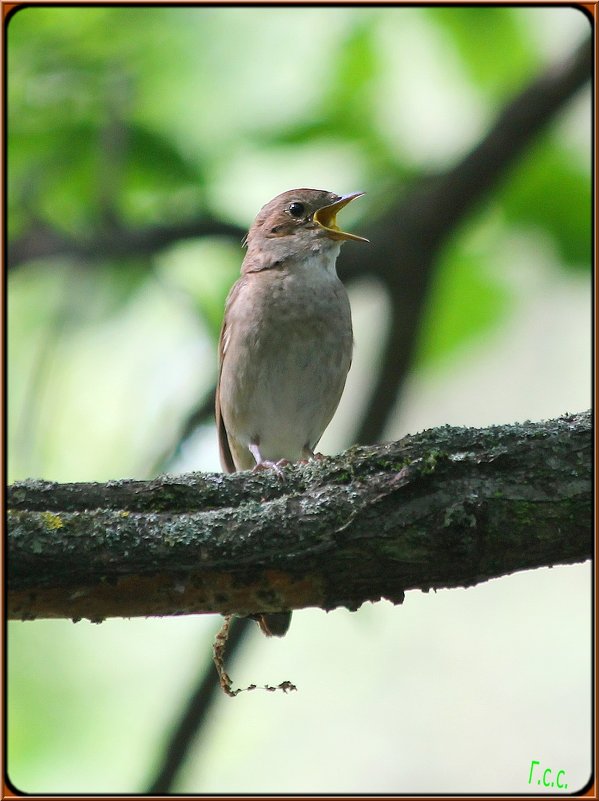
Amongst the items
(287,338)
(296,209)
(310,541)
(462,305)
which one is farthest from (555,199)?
(310,541)

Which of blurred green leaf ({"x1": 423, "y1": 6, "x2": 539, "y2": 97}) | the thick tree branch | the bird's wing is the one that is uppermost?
blurred green leaf ({"x1": 423, "y1": 6, "x2": 539, "y2": 97})

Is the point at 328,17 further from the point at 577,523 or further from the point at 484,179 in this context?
the point at 577,523

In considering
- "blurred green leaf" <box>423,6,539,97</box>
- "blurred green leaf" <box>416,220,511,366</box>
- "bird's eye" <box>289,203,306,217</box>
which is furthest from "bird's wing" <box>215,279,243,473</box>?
"blurred green leaf" <box>423,6,539,97</box>

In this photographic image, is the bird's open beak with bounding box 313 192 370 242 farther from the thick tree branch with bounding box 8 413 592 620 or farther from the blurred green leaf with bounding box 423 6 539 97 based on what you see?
the thick tree branch with bounding box 8 413 592 620

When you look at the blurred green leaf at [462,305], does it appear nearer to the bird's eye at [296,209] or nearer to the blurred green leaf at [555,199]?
the blurred green leaf at [555,199]

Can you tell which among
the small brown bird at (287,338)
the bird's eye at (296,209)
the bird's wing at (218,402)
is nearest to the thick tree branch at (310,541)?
the small brown bird at (287,338)

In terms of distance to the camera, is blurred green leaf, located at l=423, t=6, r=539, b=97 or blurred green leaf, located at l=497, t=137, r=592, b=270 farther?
blurred green leaf, located at l=497, t=137, r=592, b=270

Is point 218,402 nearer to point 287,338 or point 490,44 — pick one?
point 287,338
